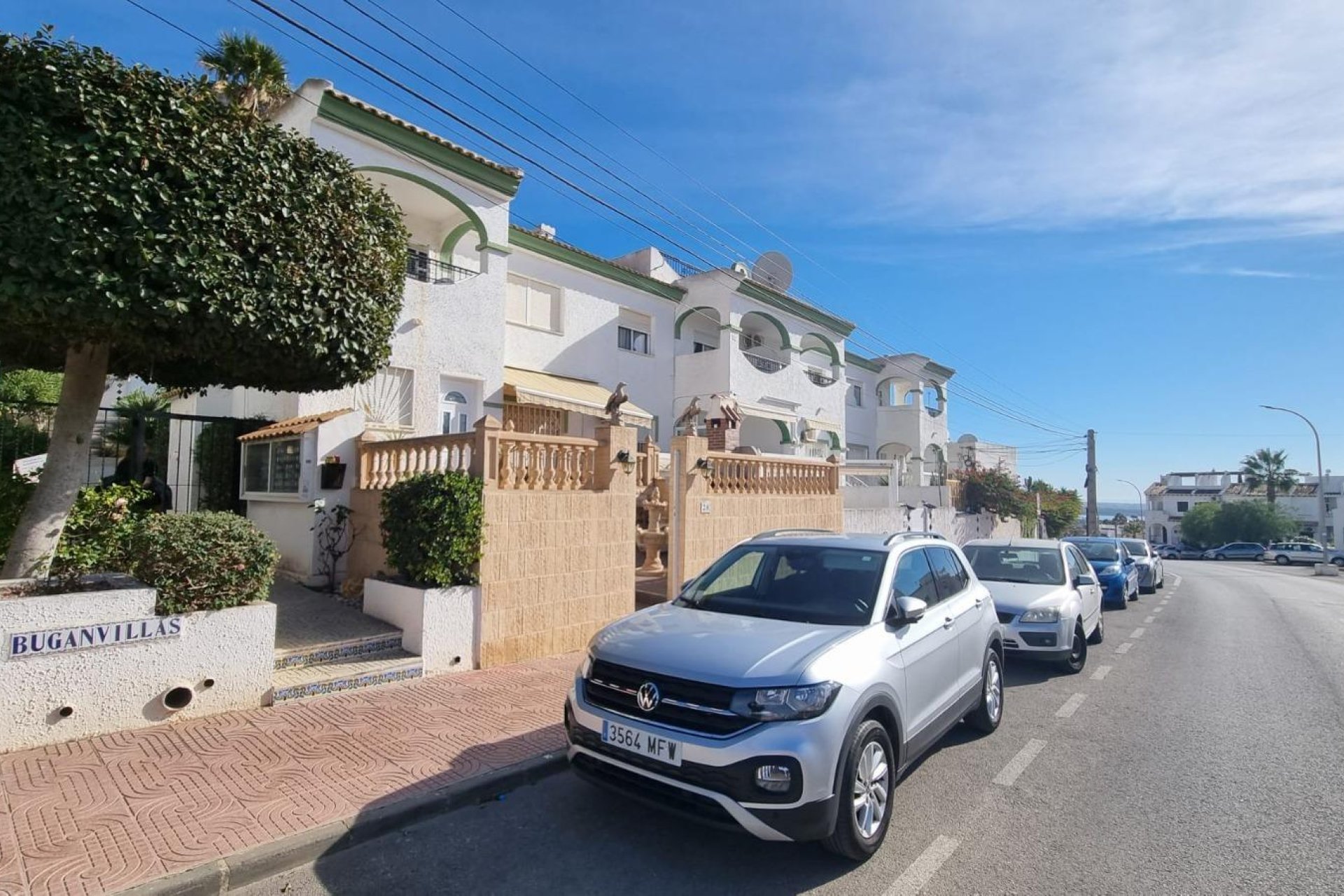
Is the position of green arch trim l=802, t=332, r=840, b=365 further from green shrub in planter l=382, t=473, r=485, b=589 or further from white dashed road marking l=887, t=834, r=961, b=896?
white dashed road marking l=887, t=834, r=961, b=896

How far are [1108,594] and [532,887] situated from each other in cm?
1503

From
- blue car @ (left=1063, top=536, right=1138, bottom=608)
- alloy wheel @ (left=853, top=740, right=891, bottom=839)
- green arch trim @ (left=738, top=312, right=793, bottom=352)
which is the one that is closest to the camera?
alloy wheel @ (left=853, top=740, right=891, bottom=839)

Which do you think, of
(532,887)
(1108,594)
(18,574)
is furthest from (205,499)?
(1108,594)

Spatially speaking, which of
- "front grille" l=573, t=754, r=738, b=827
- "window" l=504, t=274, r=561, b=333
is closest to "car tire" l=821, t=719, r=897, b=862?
"front grille" l=573, t=754, r=738, b=827

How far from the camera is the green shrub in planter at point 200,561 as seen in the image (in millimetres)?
5527

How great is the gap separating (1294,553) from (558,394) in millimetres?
55770

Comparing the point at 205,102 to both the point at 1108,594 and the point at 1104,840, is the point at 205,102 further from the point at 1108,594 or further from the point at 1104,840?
the point at 1108,594

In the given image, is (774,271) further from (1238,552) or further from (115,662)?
(1238,552)

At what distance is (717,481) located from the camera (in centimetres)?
1093

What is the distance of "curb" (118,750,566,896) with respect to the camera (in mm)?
3465

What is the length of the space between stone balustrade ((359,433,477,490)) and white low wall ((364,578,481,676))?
4.23 ft

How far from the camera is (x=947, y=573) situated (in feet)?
19.4

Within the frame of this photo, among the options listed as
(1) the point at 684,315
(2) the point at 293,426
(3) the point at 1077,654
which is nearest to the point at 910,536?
(3) the point at 1077,654

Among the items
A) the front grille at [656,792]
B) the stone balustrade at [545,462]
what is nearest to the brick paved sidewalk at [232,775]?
the front grille at [656,792]
